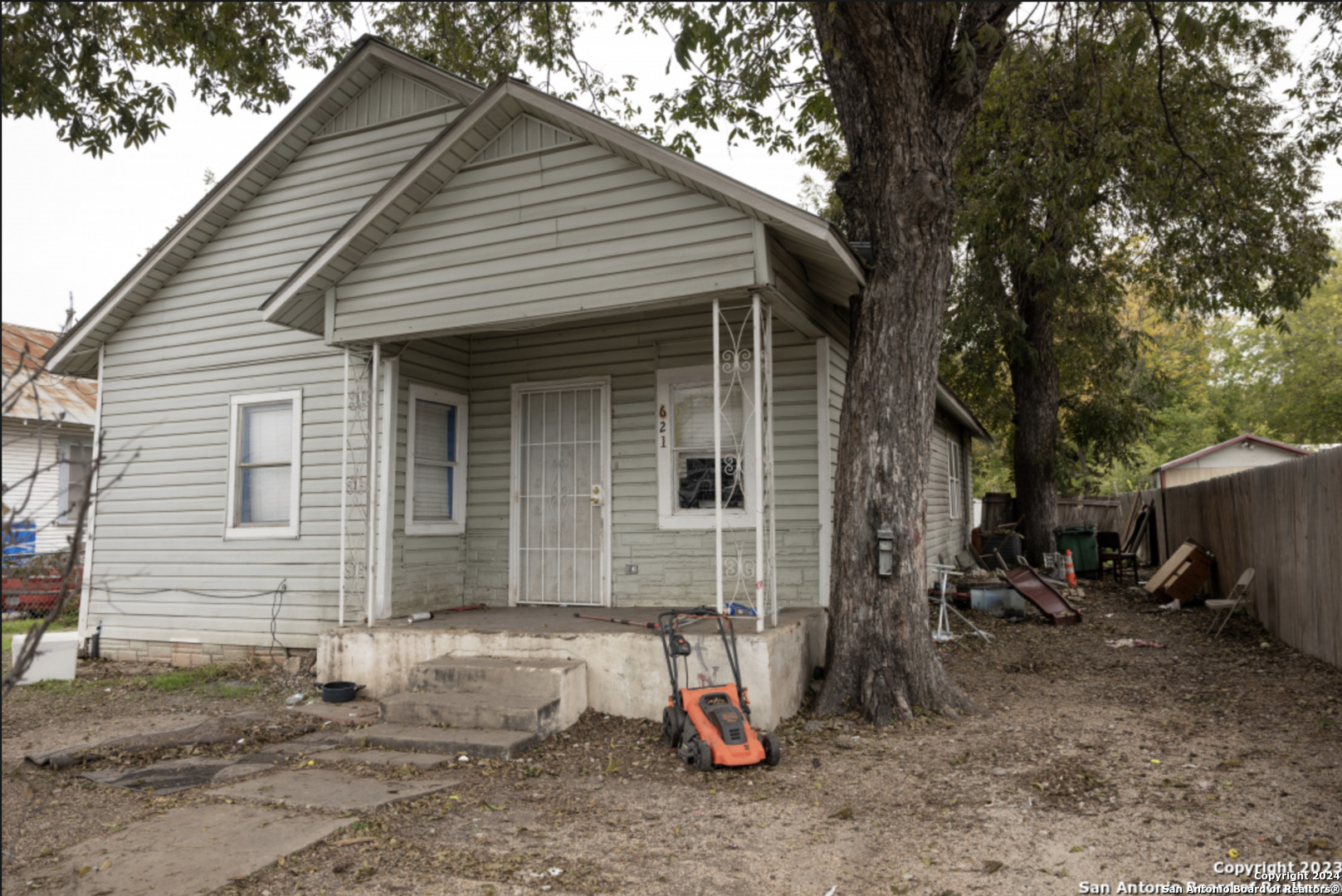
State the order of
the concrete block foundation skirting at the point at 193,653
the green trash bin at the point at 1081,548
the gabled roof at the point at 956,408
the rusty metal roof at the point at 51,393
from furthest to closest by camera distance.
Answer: the green trash bin at the point at 1081,548
the rusty metal roof at the point at 51,393
the gabled roof at the point at 956,408
the concrete block foundation skirting at the point at 193,653

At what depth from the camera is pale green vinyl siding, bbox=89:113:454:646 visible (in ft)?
30.3

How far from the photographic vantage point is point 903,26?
21.7 feet

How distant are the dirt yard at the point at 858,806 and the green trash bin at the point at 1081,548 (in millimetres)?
9294

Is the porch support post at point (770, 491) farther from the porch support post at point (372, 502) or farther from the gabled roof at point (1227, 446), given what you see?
the gabled roof at point (1227, 446)

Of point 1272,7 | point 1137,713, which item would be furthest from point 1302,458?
point 1272,7

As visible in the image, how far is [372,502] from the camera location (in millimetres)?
8062

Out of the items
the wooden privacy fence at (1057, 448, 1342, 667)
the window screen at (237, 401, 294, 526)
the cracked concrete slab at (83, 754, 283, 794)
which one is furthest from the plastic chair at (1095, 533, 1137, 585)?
the cracked concrete slab at (83, 754, 283, 794)

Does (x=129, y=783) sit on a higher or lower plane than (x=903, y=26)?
lower

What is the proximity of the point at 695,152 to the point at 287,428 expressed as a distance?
6.19 metres

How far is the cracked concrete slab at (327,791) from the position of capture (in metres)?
4.91

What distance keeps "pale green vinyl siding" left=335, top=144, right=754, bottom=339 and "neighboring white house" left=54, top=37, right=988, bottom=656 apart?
2 cm

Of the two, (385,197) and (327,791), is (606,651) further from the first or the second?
(385,197)

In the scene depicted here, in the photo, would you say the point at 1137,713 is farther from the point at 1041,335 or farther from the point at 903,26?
the point at 1041,335

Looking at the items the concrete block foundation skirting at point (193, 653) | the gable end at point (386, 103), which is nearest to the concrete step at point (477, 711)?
the concrete block foundation skirting at point (193, 653)
